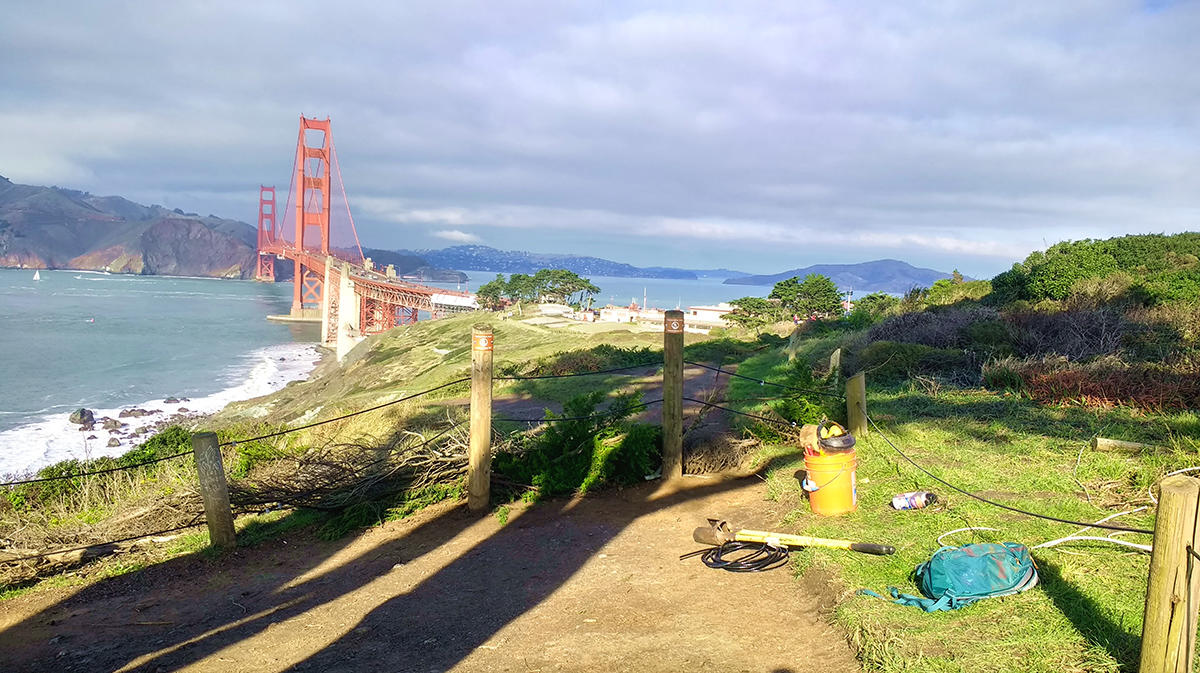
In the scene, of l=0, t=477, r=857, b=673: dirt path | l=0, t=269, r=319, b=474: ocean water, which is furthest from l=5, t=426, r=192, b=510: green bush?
l=0, t=269, r=319, b=474: ocean water

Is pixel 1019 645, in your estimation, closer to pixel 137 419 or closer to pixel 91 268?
pixel 137 419

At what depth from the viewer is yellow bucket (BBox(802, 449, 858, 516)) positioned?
19.3 feet

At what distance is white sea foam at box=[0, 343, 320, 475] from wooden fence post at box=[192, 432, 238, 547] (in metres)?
7.86

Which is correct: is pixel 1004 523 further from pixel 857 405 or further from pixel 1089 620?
pixel 857 405

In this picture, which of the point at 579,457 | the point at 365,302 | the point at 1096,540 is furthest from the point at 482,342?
the point at 365,302

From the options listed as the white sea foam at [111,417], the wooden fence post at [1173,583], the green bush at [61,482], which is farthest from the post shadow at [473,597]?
the white sea foam at [111,417]

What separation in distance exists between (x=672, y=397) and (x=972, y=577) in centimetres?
357

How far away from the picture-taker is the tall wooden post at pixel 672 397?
737 cm

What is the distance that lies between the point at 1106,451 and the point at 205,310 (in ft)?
328

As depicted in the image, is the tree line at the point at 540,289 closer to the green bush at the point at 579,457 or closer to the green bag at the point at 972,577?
the green bush at the point at 579,457

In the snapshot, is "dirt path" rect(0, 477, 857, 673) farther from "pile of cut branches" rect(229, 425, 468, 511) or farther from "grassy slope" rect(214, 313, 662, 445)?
"grassy slope" rect(214, 313, 662, 445)

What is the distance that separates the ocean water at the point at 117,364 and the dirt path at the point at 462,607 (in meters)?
17.3

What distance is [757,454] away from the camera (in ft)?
26.3

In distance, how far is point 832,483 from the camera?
5.92 meters
